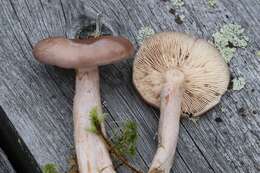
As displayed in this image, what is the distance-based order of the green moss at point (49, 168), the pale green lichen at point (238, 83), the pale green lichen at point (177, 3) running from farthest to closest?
the pale green lichen at point (177, 3) → the pale green lichen at point (238, 83) → the green moss at point (49, 168)

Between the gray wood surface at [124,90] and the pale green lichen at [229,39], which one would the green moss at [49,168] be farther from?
the pale green lichen at [229,39]

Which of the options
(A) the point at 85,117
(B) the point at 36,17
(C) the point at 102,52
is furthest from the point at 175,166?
(B) the point at 36,17

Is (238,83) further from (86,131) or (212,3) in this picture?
(86,131)

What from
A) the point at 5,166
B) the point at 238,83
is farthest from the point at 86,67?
the point at 238,83

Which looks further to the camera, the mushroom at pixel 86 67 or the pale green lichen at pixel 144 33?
the pale green lichen at pixel 144 33

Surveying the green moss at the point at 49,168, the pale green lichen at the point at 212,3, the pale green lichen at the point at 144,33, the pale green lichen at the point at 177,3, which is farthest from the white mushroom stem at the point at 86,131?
the pale green lichen at the point at 212,3

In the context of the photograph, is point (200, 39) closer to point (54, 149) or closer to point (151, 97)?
point (151, 97)
